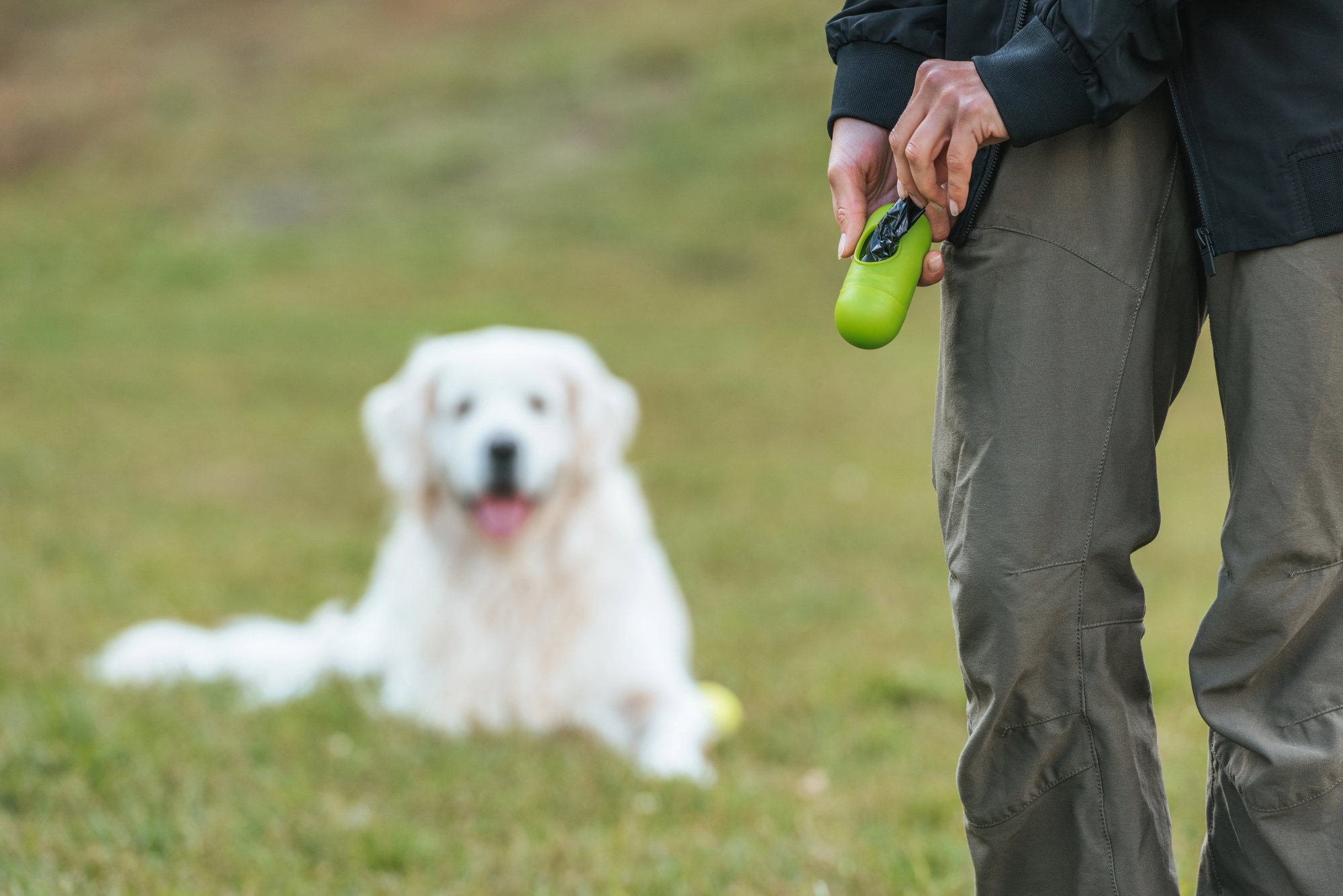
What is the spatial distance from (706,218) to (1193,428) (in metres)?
8.30

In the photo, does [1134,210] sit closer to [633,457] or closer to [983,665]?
[983,665]

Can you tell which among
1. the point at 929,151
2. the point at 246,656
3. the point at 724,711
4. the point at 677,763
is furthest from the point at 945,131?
the point at 246,656

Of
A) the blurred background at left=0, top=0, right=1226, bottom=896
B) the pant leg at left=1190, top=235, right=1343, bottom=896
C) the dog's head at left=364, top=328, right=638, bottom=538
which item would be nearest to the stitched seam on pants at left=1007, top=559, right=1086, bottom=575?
the pant leg at left=1190, top=235, right=1343, bottom=896

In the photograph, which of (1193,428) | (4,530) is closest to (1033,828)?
(4,530)

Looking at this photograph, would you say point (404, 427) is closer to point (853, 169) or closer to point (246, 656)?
point (246, 656)

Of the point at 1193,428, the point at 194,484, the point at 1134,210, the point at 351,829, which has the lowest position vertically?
the point at 1193,428

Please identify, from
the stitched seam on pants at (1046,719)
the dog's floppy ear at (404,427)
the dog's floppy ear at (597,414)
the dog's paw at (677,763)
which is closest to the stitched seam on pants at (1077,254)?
the stitched seam on pants at (1046,719)

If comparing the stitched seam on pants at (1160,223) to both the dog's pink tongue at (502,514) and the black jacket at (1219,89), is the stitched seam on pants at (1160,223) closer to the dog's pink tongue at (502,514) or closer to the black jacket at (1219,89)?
the black jacket at (1219,89)

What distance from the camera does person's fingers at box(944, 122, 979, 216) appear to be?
1.38m

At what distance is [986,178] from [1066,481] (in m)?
0.36

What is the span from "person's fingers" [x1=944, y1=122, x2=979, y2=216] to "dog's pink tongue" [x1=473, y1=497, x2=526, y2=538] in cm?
266

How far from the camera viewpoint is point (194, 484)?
7984 millimetres

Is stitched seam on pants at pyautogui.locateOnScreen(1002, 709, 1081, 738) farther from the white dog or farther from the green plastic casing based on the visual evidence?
the white dog

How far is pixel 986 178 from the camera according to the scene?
147 centimetres
